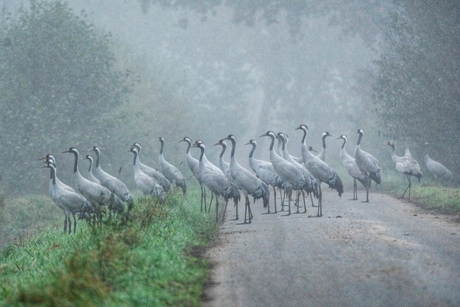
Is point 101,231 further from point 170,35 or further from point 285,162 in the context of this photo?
point 170,35

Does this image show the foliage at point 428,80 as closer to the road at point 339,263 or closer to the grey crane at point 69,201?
the road at point 339,263

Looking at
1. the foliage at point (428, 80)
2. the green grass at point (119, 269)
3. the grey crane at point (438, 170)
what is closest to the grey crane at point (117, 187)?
the green grass at point (119, 269)

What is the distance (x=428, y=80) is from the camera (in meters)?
26.5

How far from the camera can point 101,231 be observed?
1080 centimetres

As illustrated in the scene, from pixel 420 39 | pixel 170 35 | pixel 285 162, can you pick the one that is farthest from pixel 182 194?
pixel 170 35

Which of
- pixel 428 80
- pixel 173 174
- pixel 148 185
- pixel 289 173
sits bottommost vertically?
pixel 148 185

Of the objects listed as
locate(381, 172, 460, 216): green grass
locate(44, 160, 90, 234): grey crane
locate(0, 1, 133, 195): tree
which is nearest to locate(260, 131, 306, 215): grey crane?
locate(381, 172, 460, 216): green grass

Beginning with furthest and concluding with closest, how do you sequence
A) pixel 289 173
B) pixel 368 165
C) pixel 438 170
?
pixel 438 170, pixel 368 165, pixel 289 173

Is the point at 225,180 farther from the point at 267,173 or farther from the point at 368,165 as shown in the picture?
the point at 368,165

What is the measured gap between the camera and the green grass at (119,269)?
24.2 ft

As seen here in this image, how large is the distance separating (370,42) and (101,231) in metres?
32.2

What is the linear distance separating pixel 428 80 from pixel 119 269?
20485mm

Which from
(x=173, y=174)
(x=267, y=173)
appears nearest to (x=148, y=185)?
(x=173, y=174)

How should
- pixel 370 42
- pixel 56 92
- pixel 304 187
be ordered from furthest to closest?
pixel 370 42
pixel 56 92
pixel 304 187
